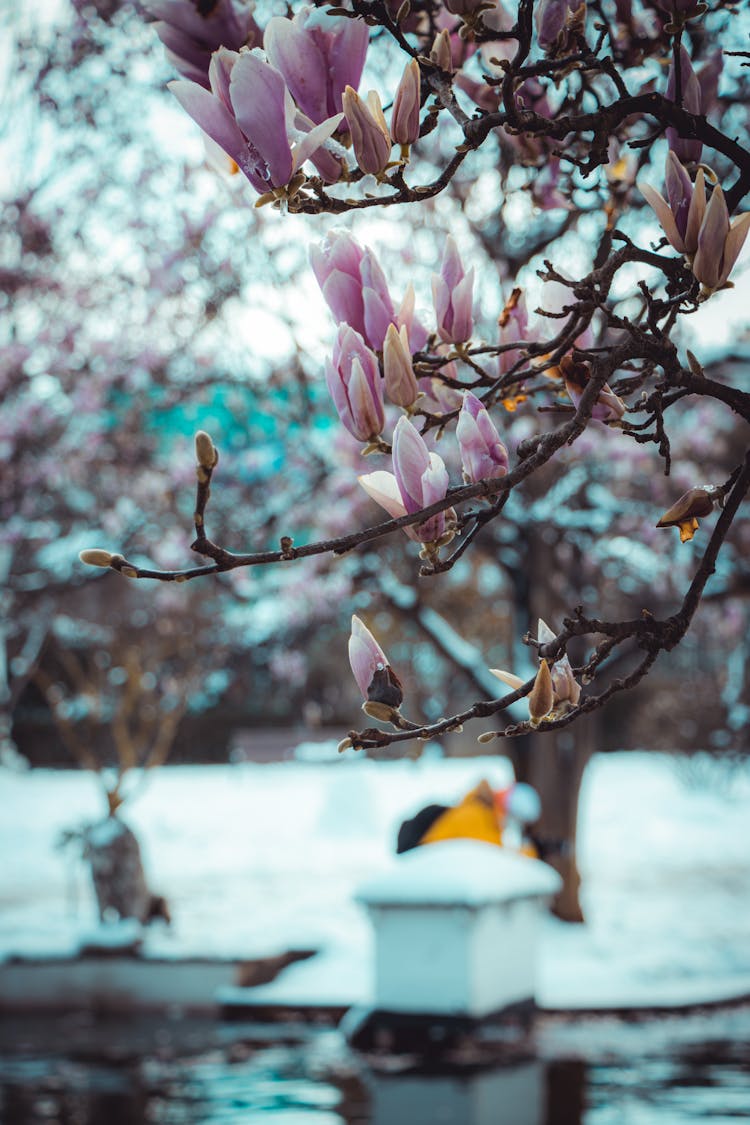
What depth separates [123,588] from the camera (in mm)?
17250

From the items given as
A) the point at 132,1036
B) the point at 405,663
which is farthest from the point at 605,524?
A: the point at 405,663

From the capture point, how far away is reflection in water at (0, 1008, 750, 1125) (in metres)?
6.53

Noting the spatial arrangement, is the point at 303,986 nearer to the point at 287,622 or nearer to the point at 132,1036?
the point at 132,1036

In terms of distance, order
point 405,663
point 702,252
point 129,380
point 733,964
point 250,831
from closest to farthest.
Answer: point 702,252, point 733,964, point 129,380, point 250,831, point 405,663

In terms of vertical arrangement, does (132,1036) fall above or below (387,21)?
below

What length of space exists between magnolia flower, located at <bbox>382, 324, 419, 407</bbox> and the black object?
731 centimetres

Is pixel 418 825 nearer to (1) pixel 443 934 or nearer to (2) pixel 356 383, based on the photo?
(1) pixel 443 934

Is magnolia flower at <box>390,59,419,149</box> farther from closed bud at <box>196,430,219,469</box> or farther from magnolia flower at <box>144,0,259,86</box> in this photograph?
closed bud at <box>196,430,219,469</box>

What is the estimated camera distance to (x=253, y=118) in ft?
4.97

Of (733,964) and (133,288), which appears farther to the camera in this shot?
(133,288)

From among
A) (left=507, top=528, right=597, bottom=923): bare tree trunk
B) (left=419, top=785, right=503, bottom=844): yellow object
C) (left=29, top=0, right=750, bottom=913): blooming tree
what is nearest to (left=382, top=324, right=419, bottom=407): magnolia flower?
(left=29, top=0, right=750, bottom=913): blooming tree

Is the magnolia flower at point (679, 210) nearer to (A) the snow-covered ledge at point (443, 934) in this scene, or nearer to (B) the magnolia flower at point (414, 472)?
(B) the magnolia flower at point (414, 472)

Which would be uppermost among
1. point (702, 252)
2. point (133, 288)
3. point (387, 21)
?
point (133, 288)

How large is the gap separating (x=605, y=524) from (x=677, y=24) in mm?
8832
